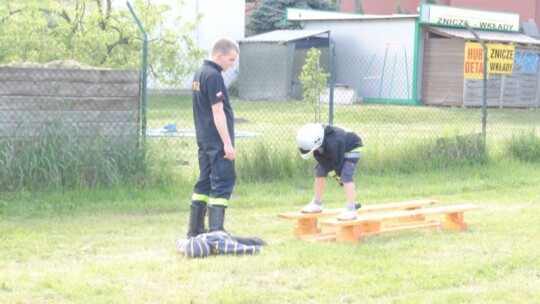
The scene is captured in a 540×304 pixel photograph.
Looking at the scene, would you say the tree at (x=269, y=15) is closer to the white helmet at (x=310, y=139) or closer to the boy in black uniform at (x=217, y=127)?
the white helmet at (x=310, y=139)

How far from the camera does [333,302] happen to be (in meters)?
5.68

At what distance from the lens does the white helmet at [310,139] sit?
25.3 ft

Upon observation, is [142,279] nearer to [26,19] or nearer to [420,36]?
[26,19]

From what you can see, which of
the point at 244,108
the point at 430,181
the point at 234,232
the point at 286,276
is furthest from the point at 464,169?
the point at 244,108

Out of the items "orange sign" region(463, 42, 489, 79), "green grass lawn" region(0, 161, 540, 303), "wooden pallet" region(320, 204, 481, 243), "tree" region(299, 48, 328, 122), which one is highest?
"orange sign" region(463, 42, 489, 79)

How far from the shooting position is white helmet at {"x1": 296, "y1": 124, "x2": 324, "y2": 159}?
7711 mm

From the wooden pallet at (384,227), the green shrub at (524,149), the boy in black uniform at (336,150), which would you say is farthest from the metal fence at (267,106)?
the wooden pallet at (384,227)

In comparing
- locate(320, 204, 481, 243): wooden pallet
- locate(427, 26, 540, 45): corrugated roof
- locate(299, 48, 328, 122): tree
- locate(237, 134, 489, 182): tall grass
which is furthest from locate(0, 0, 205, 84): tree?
locate(427, 26, 540, 45): corrugated roof

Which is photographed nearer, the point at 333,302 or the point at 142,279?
the point at 333,302

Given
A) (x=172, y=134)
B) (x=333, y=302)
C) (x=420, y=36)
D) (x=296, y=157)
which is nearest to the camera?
(x=333, y=302)

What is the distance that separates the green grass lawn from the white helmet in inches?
32.8

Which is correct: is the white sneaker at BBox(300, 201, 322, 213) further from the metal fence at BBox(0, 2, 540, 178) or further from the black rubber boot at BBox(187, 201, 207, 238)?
the metal fence at BBox(0, 2, 540, 178)

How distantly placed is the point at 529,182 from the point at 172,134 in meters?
7.18

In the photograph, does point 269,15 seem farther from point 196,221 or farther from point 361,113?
point 196,221
